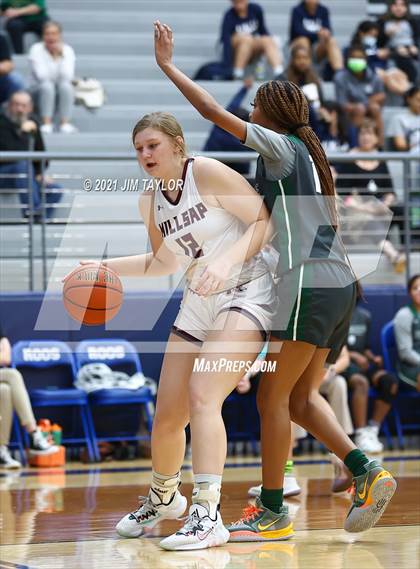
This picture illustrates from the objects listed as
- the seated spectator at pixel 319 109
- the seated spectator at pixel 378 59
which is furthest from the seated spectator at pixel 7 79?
the seated spectator at pixel 378 59

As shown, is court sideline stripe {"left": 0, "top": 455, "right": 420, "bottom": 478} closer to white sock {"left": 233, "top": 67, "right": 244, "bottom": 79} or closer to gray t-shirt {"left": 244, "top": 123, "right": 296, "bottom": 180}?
gray t-shirt {"left": 244, "top": 123, "right": 296, "bottom": 180}

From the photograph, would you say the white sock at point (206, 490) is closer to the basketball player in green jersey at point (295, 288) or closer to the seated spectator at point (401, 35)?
the basketball player in green jersey at point (295, 288)

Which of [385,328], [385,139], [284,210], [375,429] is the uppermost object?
[284,210]

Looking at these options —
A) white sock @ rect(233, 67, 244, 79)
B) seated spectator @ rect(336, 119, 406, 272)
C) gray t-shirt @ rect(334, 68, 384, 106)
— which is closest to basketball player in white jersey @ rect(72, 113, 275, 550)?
seated spectator @ rect(336, 119, 406, 272)

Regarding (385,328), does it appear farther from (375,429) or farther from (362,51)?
(362,51)

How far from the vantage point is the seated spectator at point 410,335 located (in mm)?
10586

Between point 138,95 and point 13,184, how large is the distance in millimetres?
3764

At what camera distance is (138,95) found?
14328 millimetres

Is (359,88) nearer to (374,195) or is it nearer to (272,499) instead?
(374,195)

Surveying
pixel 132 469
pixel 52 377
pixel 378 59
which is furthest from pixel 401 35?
pixel 132 469

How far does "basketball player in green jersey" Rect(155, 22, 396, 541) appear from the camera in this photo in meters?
5.30

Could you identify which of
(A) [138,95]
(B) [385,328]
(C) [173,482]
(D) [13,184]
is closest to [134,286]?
(D) [13,184]

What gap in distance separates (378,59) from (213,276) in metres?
10.5

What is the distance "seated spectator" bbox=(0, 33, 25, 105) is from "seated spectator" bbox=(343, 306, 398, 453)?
Answer: 4.47 meters
